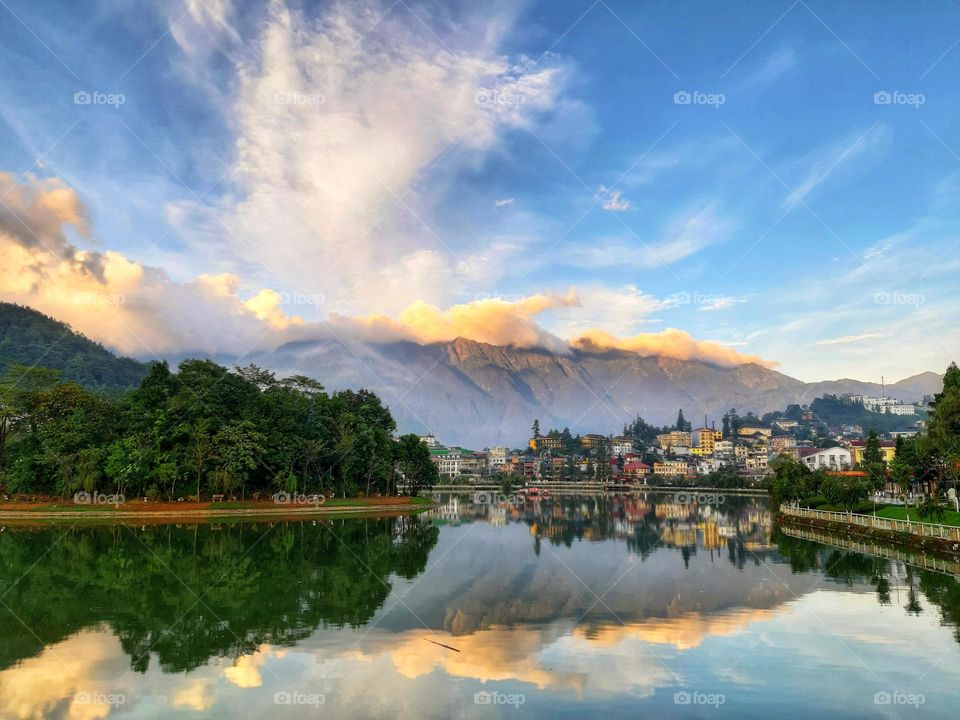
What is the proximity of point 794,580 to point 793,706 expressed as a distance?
14.0m

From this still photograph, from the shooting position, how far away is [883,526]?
117 ft

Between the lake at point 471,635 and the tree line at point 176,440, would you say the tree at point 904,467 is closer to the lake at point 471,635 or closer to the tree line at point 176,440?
the lake at point 471,635

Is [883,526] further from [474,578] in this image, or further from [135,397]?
[135,397]

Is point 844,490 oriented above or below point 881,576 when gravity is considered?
above

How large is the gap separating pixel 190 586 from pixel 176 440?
117 ft

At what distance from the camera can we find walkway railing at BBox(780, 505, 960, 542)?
29547mm

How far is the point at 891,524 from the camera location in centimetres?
3494

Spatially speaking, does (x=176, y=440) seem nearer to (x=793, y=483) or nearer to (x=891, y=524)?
(x=793, y=483)

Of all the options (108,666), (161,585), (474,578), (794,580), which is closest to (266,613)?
(108,666)

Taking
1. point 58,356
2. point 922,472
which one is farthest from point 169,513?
point 58,356

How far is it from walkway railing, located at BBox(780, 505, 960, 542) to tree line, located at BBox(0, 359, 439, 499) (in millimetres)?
40207

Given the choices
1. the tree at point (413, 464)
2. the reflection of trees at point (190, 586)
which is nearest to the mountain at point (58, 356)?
Answer: the tree at point (413, 464)

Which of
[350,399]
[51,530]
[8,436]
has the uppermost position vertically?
[350,399]

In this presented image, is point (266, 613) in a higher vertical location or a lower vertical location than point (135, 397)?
lower
